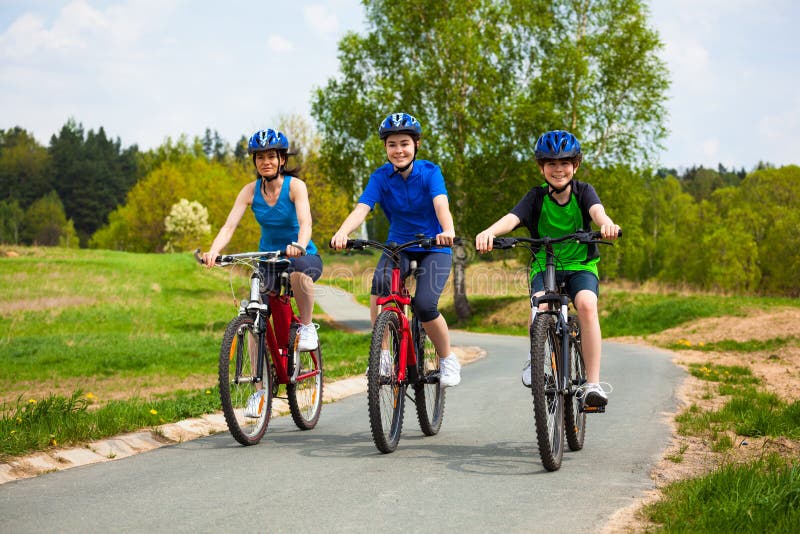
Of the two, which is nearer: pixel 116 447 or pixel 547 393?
pixel 547 393

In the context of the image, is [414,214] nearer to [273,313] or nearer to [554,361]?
[273,313]

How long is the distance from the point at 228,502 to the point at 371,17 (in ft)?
100

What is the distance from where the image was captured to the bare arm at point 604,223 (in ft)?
18.1

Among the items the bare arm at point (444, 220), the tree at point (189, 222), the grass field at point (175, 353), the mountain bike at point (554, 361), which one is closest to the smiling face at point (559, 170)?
the mountain bike at point (554, 361)

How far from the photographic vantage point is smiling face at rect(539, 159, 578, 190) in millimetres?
6266

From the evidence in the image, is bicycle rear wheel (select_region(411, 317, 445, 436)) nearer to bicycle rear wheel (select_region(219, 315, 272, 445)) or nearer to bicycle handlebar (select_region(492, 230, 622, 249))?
bicycle rear wheel (select_region(219, 315, 272, 445))

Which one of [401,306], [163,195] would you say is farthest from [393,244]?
[163,195]

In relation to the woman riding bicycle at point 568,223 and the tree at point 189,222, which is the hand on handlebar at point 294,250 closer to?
the woman riding bicycle at point 568,223

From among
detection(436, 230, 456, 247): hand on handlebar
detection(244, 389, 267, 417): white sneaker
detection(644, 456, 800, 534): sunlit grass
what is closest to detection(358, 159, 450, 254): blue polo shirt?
detection(436, 230, 456, 247): hand on handlebar

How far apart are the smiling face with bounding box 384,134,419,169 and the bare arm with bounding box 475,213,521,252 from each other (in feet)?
3.62

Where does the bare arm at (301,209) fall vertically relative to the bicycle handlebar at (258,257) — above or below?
above

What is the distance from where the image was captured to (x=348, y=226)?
256 inches

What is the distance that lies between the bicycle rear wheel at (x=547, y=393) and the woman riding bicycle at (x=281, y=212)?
2.39 metres

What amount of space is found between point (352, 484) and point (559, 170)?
9.09 ft
